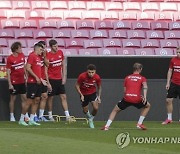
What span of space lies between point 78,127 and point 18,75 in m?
2.76

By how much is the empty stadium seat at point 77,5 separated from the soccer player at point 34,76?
920 centimetres

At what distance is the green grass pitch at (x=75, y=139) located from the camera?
37.2ft

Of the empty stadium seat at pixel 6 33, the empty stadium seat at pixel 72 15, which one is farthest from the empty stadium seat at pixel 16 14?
the empty stadium seat at pixel 72 15

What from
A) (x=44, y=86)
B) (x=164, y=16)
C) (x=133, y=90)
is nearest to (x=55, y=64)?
(x=44, y=86)

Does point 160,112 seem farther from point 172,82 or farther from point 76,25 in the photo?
point 76,25

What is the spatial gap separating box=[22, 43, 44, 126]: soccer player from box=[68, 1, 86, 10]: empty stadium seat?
920 centimetres

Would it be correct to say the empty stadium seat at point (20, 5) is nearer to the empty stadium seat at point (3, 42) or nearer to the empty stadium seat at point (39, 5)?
the empty stadium seat at point (39, 5)

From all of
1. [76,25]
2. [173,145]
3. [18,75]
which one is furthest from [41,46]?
[76,25]

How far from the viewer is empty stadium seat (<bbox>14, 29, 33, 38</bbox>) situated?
24.7 metres

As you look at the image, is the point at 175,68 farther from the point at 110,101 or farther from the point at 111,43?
the point at 111,43

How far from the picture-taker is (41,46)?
58.1 ft

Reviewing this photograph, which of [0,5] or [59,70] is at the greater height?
[0,5]

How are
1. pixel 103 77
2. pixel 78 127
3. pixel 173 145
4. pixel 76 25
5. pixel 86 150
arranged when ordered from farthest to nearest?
1. pixel 76 25
2. pixel 103 77
3. pixel 78 127
4. pixel 173 145
5. pixel 86 150

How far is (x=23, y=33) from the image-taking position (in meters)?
24.8
